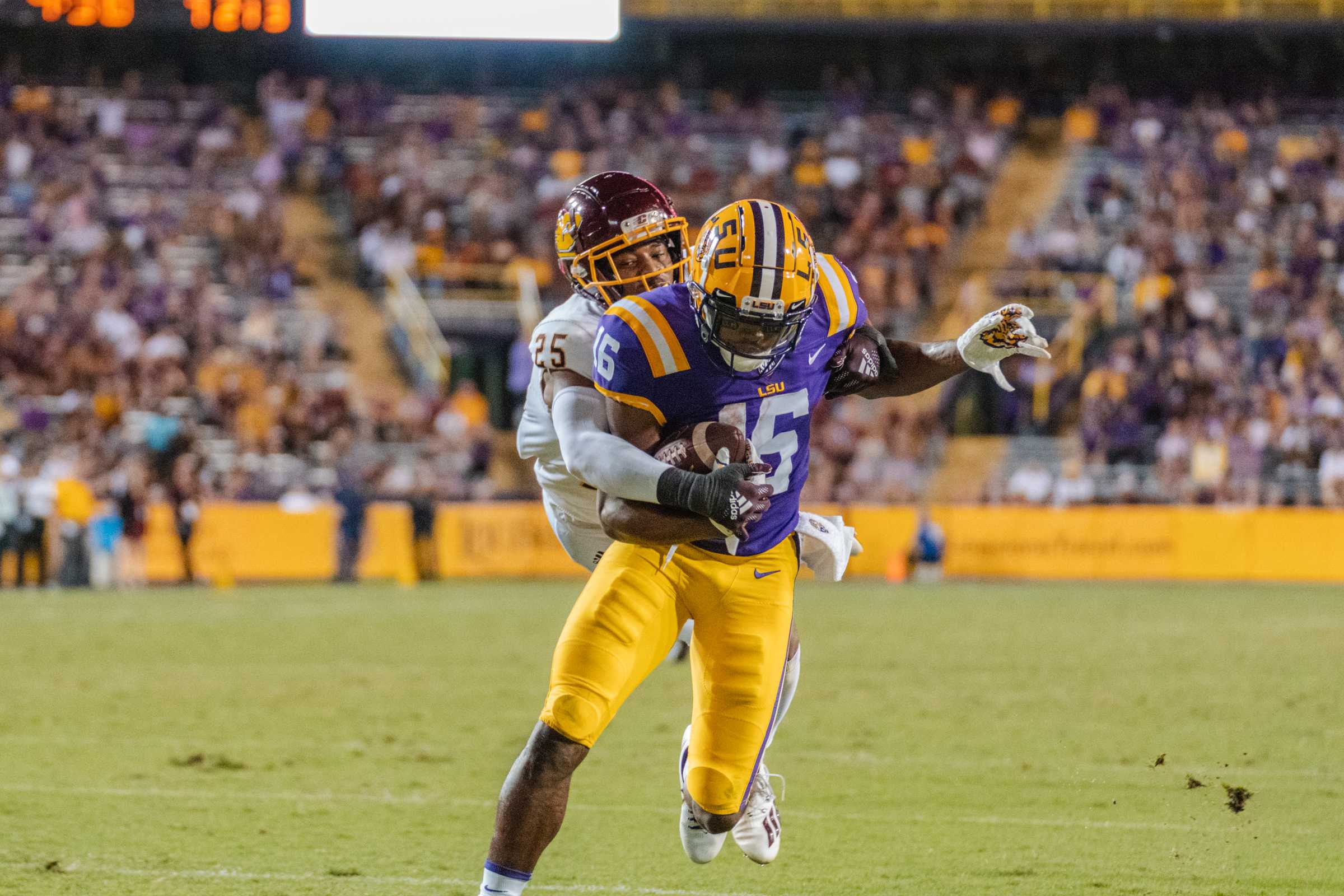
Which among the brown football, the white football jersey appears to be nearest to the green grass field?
the white football jersey

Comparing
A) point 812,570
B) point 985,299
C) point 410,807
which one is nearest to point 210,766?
point 410,807

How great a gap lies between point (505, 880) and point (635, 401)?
1.12 meters

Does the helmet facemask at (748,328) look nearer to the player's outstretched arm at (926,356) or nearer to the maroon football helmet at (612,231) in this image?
the player's outstretched arm at (926,356)

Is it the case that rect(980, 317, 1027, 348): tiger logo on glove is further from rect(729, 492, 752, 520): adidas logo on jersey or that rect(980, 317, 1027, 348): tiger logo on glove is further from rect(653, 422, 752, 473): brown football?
rect(729, 492, 752, 520): adidas logo on jersey

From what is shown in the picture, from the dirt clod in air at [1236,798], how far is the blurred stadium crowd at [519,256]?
1255 centimetres

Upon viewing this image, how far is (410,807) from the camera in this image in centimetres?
565

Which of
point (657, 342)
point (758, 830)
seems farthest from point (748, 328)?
point (758, 830)

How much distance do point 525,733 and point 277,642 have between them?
4.43m

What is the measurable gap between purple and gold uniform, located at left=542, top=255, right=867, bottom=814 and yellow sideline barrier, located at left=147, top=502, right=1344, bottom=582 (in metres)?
13.5

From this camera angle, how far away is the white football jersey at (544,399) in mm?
4234

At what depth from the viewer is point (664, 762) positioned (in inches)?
264

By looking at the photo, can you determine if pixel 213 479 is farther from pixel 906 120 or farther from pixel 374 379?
pixel 906 120

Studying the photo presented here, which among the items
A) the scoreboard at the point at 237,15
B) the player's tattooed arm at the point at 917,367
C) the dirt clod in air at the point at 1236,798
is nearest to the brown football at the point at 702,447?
the player's tattooed arm at the point at 917,367

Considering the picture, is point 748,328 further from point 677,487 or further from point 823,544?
point 823,544
